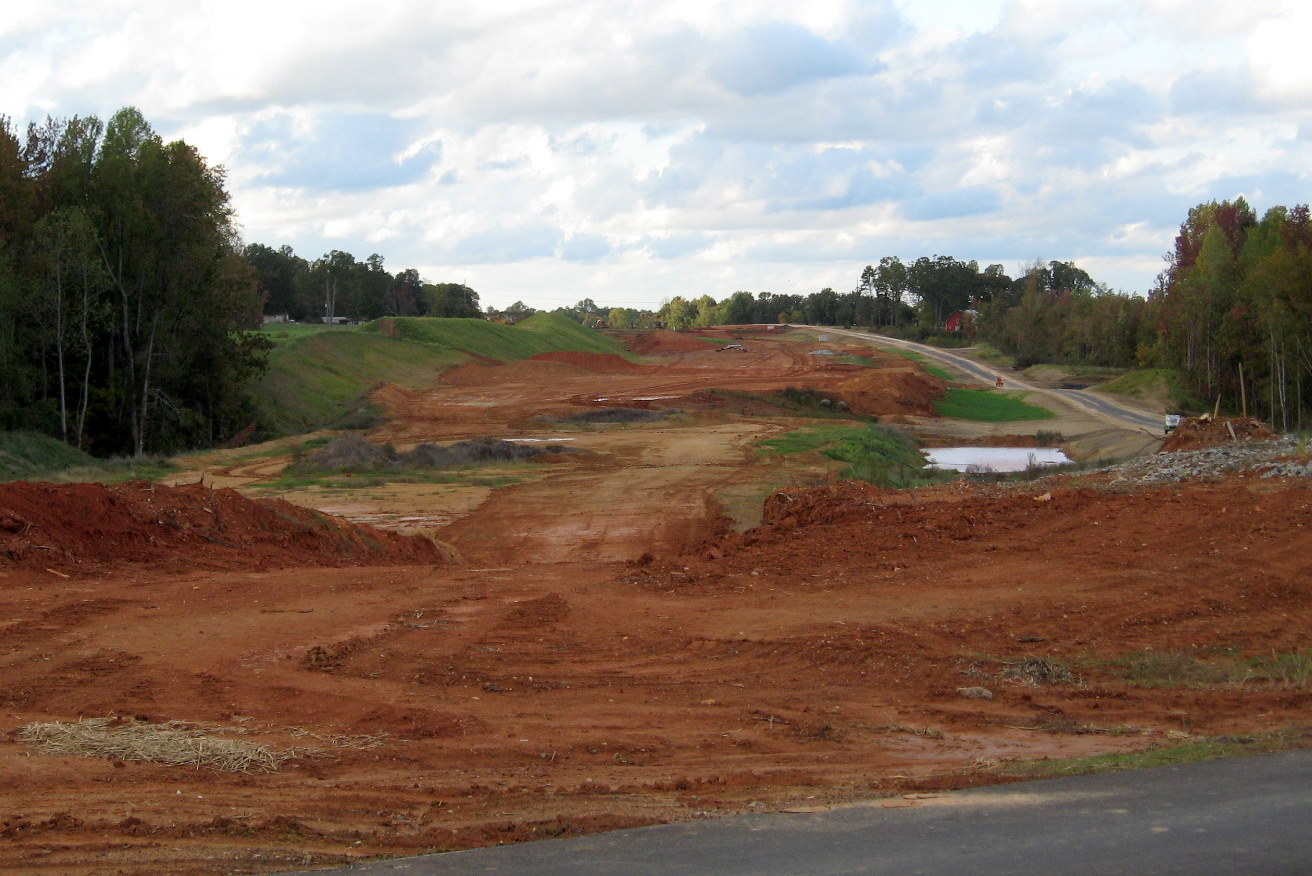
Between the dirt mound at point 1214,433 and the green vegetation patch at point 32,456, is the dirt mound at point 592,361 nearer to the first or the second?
the green vegetation patch at point 32,456

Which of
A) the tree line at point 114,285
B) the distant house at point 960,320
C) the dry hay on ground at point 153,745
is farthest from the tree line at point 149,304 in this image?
the distant house at point 960,320

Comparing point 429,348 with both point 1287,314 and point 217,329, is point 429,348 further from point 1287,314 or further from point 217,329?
point 1287,314

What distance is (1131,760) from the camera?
26.8ft

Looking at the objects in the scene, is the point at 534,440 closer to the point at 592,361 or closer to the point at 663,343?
the point at 592,361

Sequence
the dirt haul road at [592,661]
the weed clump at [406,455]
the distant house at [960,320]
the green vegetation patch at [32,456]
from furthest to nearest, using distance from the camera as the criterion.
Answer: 1. the distant house at [960,320]
2. the weed clump at [406,455]
3. the green vegetation patch at [32,456]
4. the dirt haul road at [592,661]

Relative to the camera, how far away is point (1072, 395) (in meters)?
77.7

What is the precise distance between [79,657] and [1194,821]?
967 cm

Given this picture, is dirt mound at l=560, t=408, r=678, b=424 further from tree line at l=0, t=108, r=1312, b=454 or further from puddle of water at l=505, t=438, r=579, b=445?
tree line at l=0, t=108, r=1312, b=454

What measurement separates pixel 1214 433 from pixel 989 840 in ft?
81.9

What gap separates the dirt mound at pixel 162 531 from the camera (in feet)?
54.6

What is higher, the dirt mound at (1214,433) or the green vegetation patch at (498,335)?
the green vegetation patch at (498,335)

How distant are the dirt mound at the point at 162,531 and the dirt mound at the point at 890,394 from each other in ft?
150

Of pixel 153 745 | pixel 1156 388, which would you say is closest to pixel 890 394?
pixel 1156 388

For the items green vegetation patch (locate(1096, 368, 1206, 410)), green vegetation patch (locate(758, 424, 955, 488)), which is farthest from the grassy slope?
green vegetation patch (locate(1096, 368, 1206, 410))
